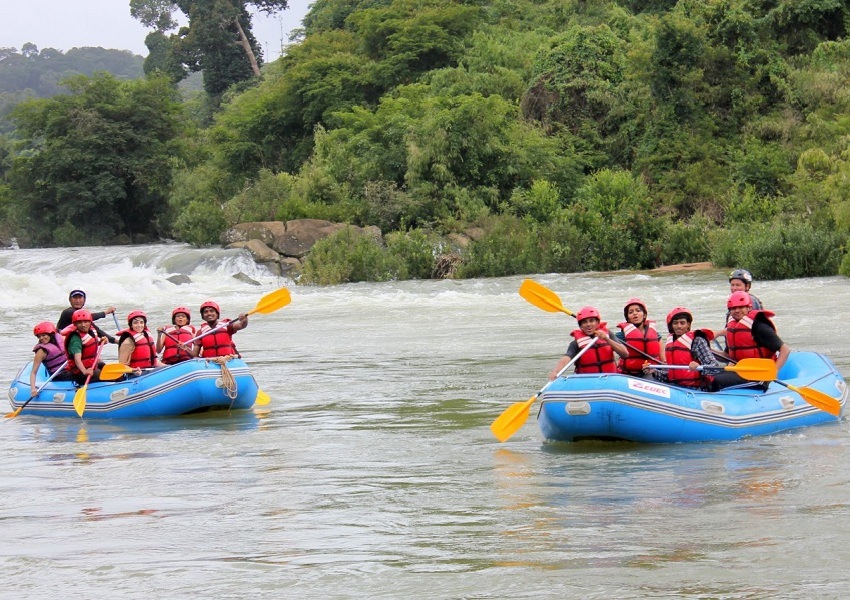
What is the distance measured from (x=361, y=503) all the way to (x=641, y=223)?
18.3 m

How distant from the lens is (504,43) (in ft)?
113

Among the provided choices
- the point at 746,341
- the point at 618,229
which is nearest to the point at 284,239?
the point at 618,229

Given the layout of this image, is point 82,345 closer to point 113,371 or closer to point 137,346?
point 137,346

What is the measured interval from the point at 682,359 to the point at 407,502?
256 centimetres

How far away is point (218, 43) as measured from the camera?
154 feet

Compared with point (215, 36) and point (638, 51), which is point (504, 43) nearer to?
point (638, 51)

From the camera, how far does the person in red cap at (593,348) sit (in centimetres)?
782

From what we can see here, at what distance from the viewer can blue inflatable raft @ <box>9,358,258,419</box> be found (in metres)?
9.40

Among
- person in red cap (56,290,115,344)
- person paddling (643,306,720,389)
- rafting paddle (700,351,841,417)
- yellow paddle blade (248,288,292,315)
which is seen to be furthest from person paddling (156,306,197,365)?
rafting paddle (700,351,841,417)

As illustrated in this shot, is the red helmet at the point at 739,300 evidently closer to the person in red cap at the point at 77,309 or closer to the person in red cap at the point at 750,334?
the person in red cap at the point at 750,334

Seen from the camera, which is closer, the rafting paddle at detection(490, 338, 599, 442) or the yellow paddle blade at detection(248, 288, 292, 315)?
the rafting paddle at detection(490, 338, 599, 442)

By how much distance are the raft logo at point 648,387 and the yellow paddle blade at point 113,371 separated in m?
4.31

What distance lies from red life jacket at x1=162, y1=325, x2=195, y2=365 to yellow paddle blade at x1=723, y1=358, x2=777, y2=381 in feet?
14.8

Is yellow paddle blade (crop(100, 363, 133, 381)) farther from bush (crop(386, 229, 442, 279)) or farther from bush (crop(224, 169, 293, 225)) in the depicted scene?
bush (crop(224, 169, 293, 225))
